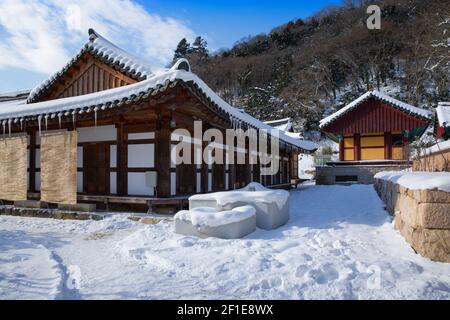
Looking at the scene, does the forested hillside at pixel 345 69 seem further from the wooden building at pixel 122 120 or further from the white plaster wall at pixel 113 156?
the white plaster wall at pixel 113 156

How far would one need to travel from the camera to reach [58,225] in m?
7.88

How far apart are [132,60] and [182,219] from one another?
628cm

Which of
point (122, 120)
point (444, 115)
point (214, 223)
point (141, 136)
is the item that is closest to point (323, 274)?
point (214, 223)

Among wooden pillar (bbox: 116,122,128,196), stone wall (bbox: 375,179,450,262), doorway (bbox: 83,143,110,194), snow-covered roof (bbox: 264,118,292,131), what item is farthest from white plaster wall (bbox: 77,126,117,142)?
snow-covered roof (bbox: 264,118,292,131)

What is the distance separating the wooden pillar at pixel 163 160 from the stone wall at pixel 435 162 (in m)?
7.01

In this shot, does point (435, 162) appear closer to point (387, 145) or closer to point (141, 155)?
point (141, 155)

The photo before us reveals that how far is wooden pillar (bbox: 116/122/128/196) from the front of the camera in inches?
359

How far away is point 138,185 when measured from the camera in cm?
897

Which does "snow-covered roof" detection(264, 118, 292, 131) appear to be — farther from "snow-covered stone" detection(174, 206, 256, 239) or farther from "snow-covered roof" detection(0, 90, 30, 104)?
"snow-covered stone" detection(174, 206, 256, 239)

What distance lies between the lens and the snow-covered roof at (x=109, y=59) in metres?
9.93

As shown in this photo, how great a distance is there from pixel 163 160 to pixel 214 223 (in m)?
3.20

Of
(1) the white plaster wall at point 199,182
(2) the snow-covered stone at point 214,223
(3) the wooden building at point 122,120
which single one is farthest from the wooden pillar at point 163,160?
(2) the snow-covered stone at point 214,223
